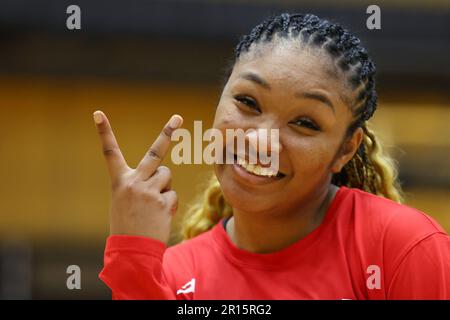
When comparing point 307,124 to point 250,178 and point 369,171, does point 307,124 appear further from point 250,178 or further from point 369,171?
point 369,171

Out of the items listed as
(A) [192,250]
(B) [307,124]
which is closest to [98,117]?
(B) [307,124]

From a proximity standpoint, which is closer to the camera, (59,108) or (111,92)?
(111,92)

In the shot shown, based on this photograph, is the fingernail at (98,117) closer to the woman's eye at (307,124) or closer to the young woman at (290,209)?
the young woman at (290,209)

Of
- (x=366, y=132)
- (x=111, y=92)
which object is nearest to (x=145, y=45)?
(x=111, y=92)

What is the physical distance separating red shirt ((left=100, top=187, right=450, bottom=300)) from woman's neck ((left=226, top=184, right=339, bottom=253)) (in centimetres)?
2

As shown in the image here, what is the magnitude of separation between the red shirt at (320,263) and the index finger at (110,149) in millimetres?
92

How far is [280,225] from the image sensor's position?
1.24 metres

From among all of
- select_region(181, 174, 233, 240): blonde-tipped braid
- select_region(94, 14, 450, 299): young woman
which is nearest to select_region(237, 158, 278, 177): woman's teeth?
select_region(94, 14, 450, 299): young woman

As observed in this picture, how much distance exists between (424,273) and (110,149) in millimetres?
493

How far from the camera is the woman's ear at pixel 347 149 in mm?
1193

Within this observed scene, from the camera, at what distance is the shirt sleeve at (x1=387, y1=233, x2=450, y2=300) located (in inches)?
41.3
